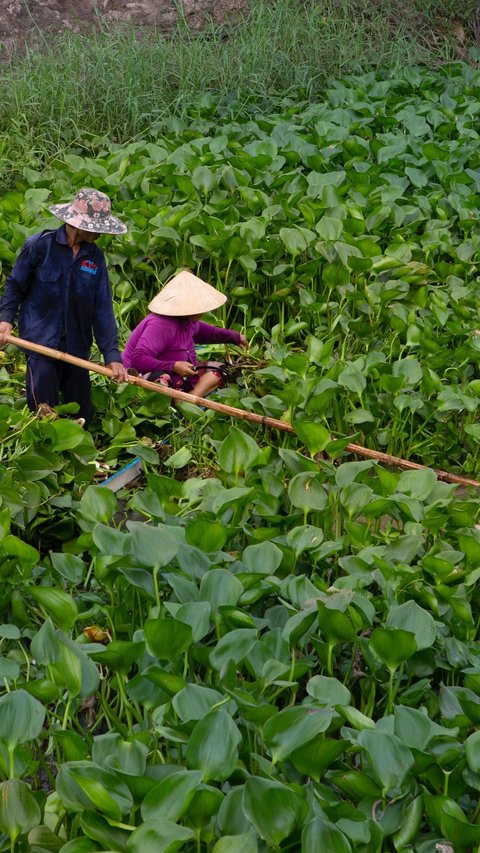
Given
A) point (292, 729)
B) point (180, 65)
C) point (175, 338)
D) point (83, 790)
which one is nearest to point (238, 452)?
point (175, 338)

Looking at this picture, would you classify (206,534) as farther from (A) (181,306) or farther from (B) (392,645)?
(A) (181,306)

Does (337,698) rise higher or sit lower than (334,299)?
higher

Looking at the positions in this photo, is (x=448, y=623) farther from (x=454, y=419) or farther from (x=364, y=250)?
(x=364, y=250)

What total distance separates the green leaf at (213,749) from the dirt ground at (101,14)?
24.7 ft

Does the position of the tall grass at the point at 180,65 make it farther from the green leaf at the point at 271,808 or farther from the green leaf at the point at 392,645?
the green leaf at the point at 271,808

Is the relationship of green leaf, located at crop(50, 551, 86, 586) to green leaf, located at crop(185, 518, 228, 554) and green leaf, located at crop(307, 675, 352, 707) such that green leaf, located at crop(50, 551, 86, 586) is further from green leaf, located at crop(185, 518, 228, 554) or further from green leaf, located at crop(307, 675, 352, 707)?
green leaf, located at crop(307, 675, 352, 707)

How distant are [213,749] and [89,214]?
2.43m

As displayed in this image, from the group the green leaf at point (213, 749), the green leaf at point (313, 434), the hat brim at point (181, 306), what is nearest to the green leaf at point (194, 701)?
the green leaf at point (213, 749)

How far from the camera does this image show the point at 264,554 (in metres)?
2.95

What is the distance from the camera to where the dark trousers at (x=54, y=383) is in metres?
4.32

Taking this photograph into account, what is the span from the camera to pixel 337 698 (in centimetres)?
247

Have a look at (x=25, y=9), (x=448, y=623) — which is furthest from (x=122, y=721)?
(x=25, y=9)

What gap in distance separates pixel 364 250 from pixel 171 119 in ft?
7.87

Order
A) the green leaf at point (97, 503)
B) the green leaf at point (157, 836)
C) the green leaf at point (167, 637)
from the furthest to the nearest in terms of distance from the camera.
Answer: the green leaf at point (97, 503) → the green leaf at point (167, 637) → the green leaf at point (157, 836)
